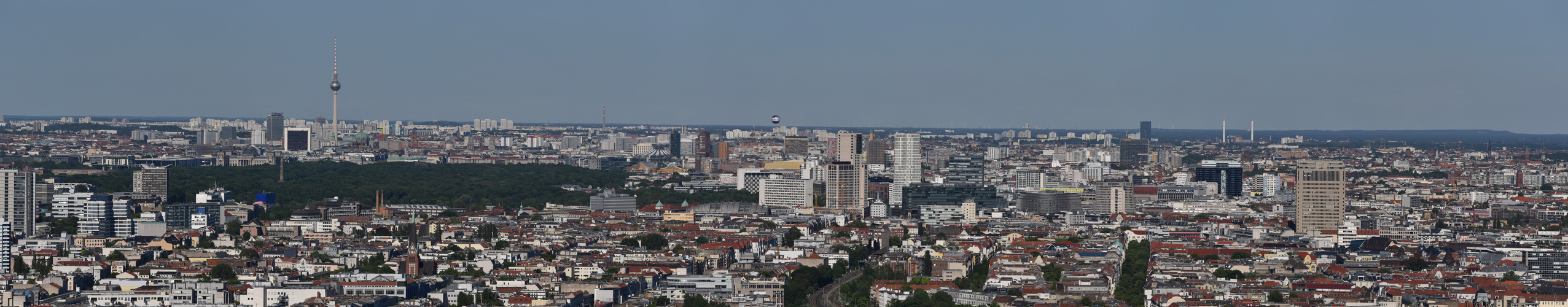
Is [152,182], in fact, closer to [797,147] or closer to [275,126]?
[797,147]

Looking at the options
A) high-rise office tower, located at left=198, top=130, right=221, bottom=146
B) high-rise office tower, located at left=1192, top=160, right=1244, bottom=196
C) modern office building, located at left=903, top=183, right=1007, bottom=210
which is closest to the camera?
modern office building, located at left=903, top=183, right=1007, bottom=210

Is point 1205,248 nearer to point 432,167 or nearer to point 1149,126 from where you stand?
point 432,167

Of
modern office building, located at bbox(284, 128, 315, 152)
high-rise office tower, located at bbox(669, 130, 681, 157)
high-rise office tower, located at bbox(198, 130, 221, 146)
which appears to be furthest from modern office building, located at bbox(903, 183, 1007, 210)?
high-rise office tower, located at bbox(198, 130, 221, 146)

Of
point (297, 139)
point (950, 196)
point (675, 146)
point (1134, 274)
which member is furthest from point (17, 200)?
point (297, 139)

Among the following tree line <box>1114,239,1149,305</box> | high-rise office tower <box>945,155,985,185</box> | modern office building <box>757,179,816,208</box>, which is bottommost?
tree line <box>1114,239,1149,305</box>

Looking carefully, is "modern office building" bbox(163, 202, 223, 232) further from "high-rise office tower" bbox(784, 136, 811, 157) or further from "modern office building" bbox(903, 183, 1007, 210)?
"high-rise office tower" bbox(784, 136, 811, 157)

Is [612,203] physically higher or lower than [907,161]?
lower

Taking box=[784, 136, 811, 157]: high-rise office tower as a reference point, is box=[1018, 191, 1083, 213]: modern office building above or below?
below

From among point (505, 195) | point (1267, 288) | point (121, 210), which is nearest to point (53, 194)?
point (121, 210)
